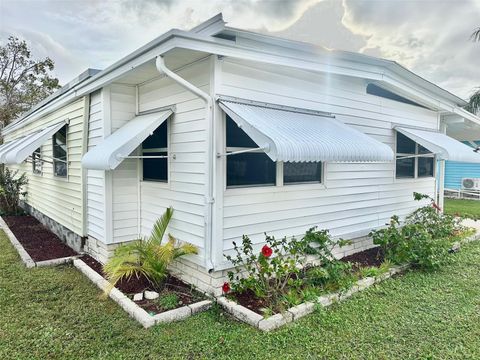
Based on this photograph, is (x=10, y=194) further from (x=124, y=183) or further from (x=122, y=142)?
(x=122, y=142)

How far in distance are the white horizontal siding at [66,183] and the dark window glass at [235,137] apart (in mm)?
3853

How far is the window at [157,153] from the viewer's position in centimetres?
604

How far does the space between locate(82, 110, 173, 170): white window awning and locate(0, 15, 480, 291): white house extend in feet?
0.07

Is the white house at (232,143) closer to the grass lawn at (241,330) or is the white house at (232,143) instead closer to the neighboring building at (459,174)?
the grass lawn at (241,330)

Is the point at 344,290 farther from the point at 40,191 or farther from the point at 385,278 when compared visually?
the point at 40,191

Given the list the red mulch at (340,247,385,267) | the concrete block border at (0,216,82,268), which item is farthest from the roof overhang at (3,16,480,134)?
the red mulch at (340,247,385,267)

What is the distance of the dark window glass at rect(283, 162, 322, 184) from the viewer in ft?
19.6

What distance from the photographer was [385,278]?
604cm

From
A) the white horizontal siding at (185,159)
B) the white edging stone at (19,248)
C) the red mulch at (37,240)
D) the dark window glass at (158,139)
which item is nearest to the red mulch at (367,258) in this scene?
the white horizontal siding at (185,159)

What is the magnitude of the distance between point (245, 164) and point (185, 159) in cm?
99

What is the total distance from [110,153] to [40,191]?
7.52 metres

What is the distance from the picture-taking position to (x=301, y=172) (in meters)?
6.26

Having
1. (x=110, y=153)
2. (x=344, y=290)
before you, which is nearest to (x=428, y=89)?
(x=344, y=290)

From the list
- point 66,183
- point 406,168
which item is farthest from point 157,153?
point 406,168
